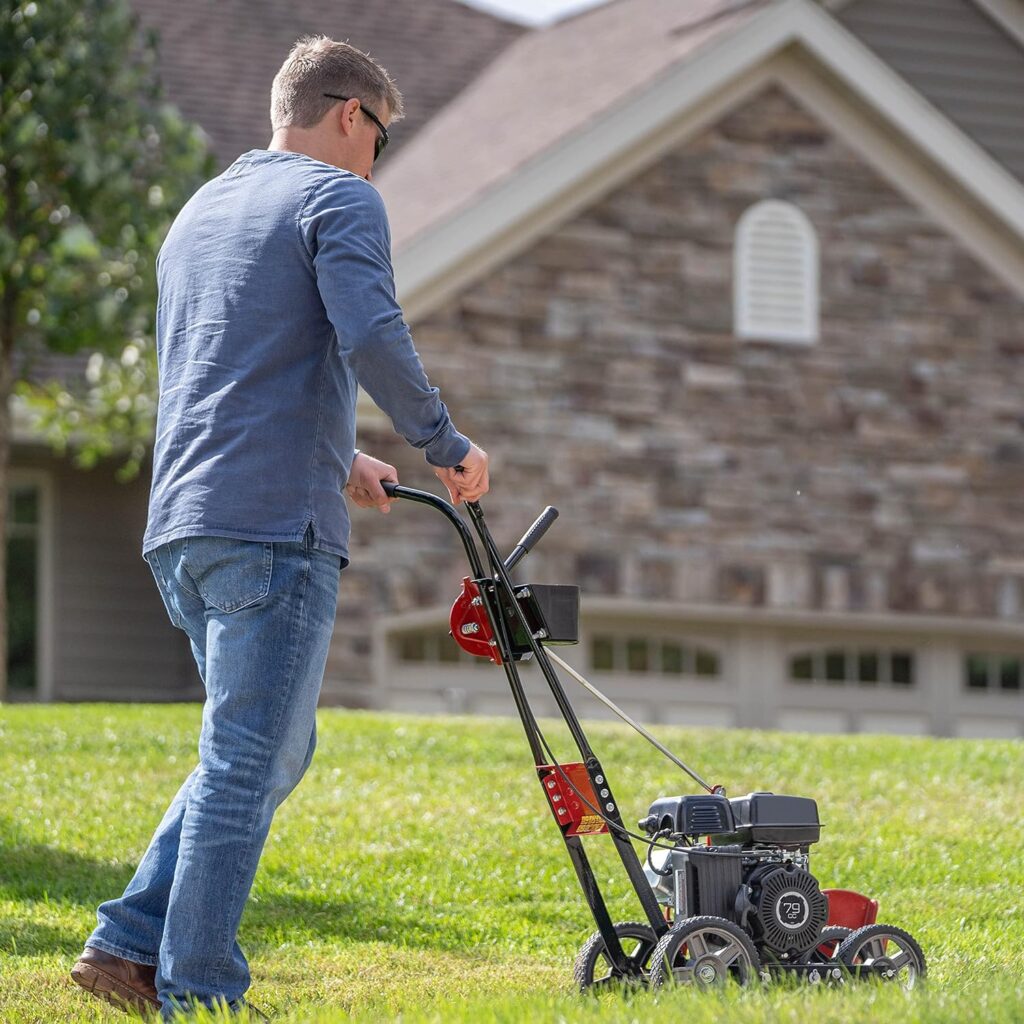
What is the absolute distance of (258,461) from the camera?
3941mm

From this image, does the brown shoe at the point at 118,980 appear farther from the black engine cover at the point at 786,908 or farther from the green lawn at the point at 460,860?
the black engine cover at the point at 786,908

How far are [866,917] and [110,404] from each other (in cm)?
880

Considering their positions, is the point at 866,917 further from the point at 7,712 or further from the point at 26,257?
the point at 26,257

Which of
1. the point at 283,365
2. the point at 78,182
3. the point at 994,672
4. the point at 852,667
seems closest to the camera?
the point at 283,365

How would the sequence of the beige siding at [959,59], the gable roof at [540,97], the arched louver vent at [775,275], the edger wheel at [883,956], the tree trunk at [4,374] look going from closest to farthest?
1. the edger wheel at [883,956]
2. the tree trunk at [4,374]
3. the gable roof at [540,97]
4. the arched louver vent at [775,275]
5. the beige siding at [959,59]

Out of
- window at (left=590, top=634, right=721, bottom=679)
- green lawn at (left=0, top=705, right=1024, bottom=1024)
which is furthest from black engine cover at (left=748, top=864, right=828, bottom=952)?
window at (left=590, top=634, right=721, bottom=679)

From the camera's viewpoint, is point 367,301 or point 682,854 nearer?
point 367,301

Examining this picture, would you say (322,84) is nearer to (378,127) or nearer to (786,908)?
(378,127)

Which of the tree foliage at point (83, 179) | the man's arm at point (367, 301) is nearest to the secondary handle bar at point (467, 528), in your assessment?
the man's arm at point (367, 301)

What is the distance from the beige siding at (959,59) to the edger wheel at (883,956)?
37.7ft

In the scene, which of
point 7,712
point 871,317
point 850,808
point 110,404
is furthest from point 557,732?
point 871,317

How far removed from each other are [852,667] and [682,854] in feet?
32.8

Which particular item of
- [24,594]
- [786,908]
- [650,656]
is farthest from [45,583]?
[786,908]

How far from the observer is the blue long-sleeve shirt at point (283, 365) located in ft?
12.8
